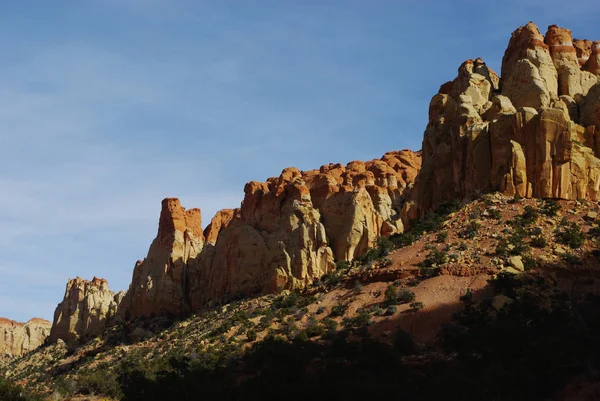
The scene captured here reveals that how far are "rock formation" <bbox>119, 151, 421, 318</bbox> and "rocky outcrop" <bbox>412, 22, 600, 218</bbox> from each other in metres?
12.8

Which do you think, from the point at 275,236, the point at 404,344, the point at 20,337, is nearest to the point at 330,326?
the point at 404,344

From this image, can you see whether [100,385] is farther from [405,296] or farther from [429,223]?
[429,223]

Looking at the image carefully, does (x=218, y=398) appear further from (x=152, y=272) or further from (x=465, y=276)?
(x=152, y=272)

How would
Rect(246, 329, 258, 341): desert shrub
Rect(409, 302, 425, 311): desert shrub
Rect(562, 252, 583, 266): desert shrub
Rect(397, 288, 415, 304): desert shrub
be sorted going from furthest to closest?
Rect(246, 329, 258, 341): desert shrub
Rect(397, 288, 415, 304): desert shrub
Rect(562, 252, 583, 266): desert shrub
Rect(409, 302, 425, 311): desert shrub

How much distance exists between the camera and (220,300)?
86.9 m

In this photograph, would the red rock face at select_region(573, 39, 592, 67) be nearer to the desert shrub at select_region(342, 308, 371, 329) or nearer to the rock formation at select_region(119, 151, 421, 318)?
the rock formation at select_region(119, 151, 421, 318)

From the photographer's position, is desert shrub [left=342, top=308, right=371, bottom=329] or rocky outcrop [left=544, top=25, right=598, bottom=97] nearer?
desert shrub [left=342, top=308, right=371, bottom=329]

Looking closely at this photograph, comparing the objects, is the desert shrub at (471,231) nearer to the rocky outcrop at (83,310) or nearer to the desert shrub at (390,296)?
the desert shrub at (390,296)

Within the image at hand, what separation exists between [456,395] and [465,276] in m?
17.0

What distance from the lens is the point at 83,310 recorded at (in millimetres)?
115688

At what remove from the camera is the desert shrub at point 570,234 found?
54.5m

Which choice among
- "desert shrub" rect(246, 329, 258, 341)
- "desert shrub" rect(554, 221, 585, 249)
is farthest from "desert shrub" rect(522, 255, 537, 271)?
"desert shrub" rect(246, 329, 258, 341)

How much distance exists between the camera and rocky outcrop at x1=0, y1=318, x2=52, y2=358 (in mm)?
139125

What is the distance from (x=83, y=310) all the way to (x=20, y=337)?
3128 centimetres
